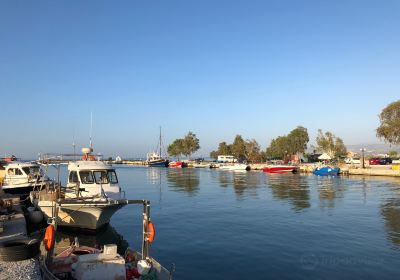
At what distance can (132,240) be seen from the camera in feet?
74.9

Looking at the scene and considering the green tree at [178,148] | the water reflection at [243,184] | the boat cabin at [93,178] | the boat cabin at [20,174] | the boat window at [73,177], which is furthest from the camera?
the green tree at [178,148]

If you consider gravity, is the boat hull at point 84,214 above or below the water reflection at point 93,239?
above

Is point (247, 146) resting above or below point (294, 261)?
above

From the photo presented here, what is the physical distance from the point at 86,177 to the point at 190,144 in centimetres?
15486

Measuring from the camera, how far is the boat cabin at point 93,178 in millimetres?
24156

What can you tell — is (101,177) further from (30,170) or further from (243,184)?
(243,184)

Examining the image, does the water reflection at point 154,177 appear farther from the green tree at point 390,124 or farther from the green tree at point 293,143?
the green tree at point 293,143

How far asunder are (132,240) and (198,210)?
12.0m

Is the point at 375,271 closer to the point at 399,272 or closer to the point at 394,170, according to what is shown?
the point at 399,272

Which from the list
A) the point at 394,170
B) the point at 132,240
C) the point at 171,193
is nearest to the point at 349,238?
the point at 132,240

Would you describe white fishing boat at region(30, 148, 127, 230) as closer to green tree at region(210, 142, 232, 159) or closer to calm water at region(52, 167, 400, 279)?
calm water at region(52, 167, 400, 279)

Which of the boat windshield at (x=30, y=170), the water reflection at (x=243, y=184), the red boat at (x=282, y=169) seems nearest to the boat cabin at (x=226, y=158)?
the red boat at (x=282, y=169)

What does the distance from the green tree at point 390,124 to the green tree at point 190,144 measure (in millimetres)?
105899

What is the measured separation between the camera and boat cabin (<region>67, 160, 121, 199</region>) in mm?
24156
